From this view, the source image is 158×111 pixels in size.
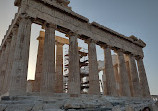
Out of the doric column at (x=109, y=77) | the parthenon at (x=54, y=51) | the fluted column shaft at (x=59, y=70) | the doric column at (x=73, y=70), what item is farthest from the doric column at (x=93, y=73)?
the fluted column shaft at (x=59, y=70)

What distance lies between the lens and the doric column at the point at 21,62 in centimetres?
1271

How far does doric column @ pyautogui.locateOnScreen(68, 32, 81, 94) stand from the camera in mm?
16281

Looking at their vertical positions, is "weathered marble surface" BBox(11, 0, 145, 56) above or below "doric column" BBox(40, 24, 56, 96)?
above

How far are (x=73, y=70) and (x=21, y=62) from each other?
20.3 feet

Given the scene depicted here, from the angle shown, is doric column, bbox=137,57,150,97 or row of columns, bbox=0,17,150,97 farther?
doric column, bbox=137,57,150,97

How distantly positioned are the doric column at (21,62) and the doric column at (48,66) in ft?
6.47

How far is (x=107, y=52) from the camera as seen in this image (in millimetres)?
22547

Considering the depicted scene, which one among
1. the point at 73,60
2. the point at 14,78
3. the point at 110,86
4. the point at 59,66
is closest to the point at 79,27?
the point at 73,60

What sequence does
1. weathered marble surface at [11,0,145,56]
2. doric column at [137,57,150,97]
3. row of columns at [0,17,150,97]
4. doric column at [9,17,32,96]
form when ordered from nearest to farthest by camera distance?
doric column at [9,17,32,96], row of columns at [0,17,150,97], weathered marble surface at [11,0,145,56], doric column at [137,57,150,97]

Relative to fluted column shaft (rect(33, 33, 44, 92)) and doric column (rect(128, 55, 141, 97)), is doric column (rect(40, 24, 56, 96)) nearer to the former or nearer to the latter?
fluted column shaft (rect(33, 33, 44, 92))

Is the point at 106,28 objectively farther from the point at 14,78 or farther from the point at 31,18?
the point at 14,78

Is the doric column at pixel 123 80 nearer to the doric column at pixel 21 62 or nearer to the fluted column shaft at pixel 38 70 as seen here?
the fluted column shaft at pixel 38 70

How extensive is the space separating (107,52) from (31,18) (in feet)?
41.4


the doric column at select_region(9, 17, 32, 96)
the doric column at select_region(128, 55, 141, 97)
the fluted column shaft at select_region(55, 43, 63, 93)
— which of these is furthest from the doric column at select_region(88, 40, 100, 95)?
the doric column at select_region(128, 55, 141, 97)
